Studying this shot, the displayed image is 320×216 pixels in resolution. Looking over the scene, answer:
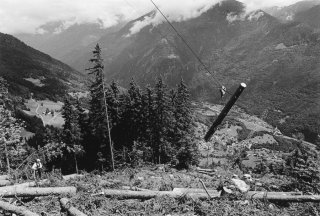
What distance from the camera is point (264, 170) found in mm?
24344

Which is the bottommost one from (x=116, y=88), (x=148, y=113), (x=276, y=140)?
(x=276, y=140)

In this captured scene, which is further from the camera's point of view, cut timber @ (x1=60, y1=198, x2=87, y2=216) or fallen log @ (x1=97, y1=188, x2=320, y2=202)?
fallen log @ (x1=97, y1=188, x2=320, y2=202)

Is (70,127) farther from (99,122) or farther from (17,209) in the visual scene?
(17,209)

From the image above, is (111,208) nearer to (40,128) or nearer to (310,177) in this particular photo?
(310,177)

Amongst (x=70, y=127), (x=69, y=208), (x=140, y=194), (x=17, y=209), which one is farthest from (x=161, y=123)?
(x=17, y=209)

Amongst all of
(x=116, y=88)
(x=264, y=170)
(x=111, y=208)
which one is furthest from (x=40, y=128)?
(x=111, y=208)

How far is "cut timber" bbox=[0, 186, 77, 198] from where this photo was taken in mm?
12758

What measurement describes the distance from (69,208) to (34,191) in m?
2.42

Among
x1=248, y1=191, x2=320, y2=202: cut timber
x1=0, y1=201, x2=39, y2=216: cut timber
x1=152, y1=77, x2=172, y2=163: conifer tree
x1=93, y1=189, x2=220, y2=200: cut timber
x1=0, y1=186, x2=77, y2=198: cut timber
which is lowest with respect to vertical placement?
x1=248, y1=191, x2=320, y2=202: cut timber

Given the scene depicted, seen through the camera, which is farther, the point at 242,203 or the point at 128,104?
the point at 128,104

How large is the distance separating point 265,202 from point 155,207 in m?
4.14

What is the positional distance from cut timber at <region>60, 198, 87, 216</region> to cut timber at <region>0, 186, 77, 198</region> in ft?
3.42

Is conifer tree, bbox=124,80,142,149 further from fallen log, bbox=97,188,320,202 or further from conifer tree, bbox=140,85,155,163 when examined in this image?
fallen log, bbox=97,188,320,202

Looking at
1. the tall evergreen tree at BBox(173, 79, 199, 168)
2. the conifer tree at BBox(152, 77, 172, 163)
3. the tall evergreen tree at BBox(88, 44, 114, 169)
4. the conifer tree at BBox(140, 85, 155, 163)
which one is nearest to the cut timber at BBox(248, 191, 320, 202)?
the tall evergreen tree at BBox(88, 44, 114, 169)
